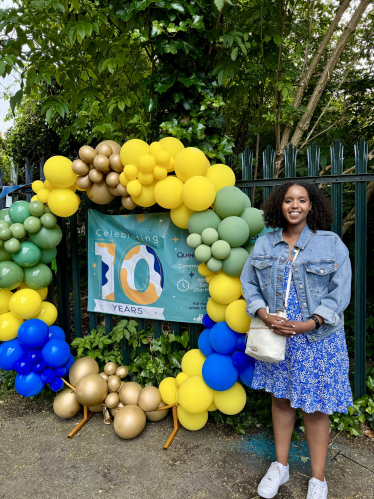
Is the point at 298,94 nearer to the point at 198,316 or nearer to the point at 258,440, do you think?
the point at 198,316

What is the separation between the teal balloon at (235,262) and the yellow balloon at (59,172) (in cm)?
149

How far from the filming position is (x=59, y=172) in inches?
113

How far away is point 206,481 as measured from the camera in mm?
2342

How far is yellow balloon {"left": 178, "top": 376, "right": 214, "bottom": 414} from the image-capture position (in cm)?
260

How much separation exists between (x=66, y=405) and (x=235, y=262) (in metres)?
1.96

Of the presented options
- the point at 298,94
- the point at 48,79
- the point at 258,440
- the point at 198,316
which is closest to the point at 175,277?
the point at 198,316

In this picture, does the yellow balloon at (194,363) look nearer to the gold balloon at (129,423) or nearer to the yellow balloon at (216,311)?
the yellow balloon at (216,311)

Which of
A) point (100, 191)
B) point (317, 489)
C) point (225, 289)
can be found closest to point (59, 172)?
point (100, 191)

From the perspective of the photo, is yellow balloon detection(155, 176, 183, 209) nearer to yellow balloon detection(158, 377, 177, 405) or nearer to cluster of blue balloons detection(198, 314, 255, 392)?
cluster of blue balloons detection(198, 314, 255, 392)

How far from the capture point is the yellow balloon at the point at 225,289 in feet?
8.34

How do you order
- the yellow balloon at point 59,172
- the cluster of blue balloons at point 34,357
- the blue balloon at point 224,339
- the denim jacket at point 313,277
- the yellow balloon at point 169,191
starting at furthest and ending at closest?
the cluster of blue balloons at point 34,357, the yellow balloon at point 59,172, the yellow balloon at point 169,191, the blue balloon at point 224,339, the denim jacket at point 313,277

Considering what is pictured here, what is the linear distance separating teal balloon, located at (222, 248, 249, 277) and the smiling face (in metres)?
0.52

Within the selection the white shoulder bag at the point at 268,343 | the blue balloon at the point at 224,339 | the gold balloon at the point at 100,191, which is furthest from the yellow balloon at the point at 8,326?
the white shoulder bag at the point at 268,343

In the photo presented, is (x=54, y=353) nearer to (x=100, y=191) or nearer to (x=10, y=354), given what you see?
(x=10, y=354)
